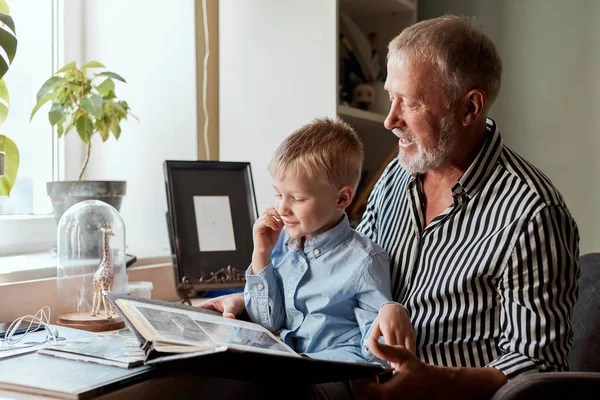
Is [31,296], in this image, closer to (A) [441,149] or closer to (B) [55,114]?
(B) [55,114]

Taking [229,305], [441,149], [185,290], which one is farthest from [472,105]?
[185,290]

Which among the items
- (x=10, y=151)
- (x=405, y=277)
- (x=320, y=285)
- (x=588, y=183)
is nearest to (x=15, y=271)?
(x=10, y=151)

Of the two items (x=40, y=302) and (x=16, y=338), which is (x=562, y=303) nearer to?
(x=16, y=338)

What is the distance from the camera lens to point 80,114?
74.0 inches

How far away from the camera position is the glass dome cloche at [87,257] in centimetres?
156

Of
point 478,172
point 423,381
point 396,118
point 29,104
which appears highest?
point 29,104

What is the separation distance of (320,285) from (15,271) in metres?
0.69

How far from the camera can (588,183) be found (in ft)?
7.16

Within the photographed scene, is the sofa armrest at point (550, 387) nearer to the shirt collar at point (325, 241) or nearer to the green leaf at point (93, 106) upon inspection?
the shirt collar at point (325, 241)

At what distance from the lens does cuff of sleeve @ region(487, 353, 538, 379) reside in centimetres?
116

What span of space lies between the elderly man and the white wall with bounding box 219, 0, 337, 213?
0.59 m

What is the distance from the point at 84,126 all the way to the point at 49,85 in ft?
0.45

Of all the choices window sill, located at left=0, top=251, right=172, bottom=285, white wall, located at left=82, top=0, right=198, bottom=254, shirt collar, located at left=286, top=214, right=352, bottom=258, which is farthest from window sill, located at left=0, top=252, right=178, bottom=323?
shirt collar, located at left=286, top=214, right=352, bottom=258

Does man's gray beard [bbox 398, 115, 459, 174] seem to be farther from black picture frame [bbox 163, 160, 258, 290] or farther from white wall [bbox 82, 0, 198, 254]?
white wall [bbox 82, 0, 198, 254]
